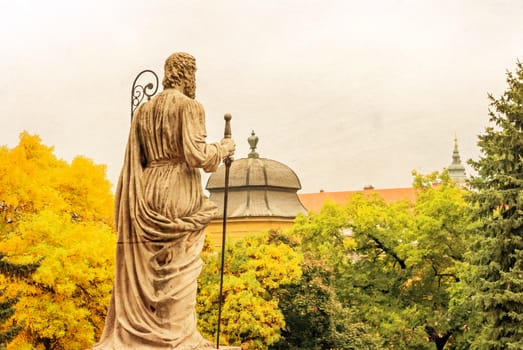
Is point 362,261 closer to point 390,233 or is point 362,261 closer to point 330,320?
point 390,233

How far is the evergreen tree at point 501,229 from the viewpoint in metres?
25.9

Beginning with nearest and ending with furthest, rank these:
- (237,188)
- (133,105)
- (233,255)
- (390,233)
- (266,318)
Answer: (133,105), (266,318), (233,255), (390,233), (237,188)

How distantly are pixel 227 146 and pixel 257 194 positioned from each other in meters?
47.6

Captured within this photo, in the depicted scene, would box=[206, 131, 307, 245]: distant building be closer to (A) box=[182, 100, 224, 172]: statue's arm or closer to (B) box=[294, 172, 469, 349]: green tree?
(B) box=[294, 172, 469, 349]: green tree

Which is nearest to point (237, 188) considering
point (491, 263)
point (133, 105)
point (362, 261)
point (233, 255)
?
point (362, 261)

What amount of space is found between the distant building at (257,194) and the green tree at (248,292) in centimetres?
2308

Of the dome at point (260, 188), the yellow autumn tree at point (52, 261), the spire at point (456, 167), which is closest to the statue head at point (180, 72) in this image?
the yellow autumn tree at point (52, 261)

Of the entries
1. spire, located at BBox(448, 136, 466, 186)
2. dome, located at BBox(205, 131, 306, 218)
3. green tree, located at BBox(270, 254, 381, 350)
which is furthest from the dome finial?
spire, located at BBox(448, 136, 466, 186)

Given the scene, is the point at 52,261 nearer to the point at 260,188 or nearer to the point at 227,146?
the point at 227,146

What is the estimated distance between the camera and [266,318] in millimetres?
28203

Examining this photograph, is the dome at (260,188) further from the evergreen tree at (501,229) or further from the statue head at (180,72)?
the statue head at (180,72)

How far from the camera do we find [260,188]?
186 feet

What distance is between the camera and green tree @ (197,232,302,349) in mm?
27891

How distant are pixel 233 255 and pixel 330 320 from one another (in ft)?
13.1
